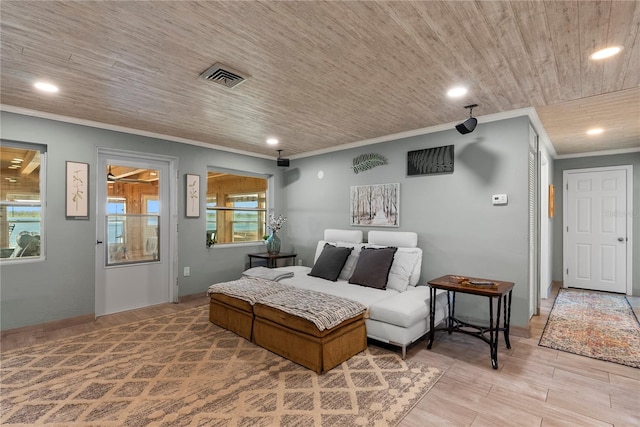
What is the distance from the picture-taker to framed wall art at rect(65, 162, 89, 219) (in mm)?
3571

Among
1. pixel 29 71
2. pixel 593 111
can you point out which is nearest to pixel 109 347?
pixel 29 71

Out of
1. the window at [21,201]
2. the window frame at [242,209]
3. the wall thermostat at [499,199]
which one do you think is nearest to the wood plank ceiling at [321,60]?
the window at [21,201]

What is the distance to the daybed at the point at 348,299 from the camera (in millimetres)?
2684

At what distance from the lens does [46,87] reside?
2717mm

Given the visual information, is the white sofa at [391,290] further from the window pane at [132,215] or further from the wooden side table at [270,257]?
the window pane at [132,215]

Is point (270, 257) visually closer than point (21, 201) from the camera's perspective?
No

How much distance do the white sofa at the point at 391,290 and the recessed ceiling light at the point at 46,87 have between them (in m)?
2.93

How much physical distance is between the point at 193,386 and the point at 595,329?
4162 mm

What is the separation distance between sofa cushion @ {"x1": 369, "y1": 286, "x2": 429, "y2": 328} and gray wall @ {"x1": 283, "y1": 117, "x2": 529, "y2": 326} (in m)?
0.84

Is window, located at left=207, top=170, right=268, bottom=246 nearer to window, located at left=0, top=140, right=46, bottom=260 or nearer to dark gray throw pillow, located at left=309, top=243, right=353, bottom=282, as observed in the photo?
dark gray throw pillow, located at left=309, top=243, right=353, bottom=282

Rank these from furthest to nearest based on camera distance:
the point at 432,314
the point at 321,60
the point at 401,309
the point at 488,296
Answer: the point at 432,314 < the point at 401,309 < the point at 488,296 < the point at 321,60

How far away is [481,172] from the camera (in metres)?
3.56

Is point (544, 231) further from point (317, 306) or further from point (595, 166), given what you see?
point (317, 306)

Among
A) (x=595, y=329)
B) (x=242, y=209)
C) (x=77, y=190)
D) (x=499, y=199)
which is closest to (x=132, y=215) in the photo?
(x=77, y=190)
